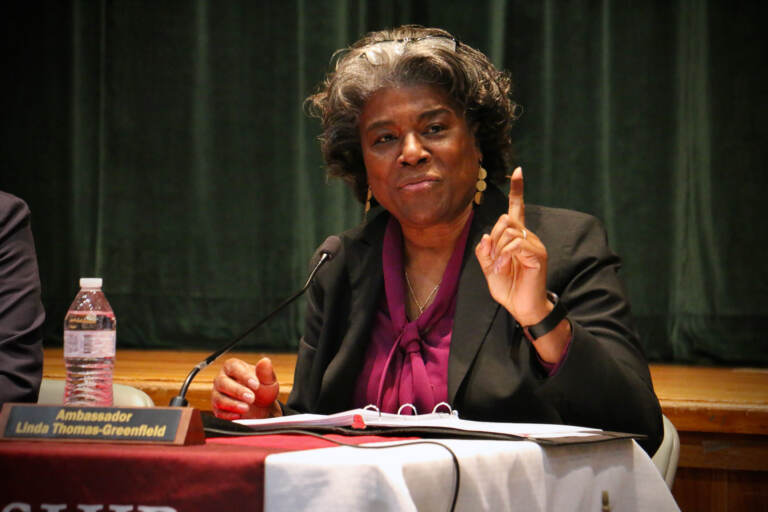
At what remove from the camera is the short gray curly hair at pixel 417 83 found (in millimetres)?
2244

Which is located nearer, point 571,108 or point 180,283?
point 571,108

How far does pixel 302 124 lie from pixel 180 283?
2.92 feet

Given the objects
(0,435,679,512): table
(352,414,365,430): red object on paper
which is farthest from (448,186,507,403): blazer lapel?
(0,435,679,512): table

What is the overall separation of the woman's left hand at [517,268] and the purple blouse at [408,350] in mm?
405

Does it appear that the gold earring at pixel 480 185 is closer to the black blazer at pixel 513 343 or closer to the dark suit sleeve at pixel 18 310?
the black blazer at pixel 513 343

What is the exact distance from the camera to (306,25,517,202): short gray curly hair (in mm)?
2244

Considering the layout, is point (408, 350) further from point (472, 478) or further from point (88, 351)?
point (472, 478)

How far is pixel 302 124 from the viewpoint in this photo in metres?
4.24

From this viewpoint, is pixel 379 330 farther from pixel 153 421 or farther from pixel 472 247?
pixel 153 421

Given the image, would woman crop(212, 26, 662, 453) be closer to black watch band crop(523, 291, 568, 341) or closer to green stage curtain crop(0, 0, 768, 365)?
black watch band crop(523, 291, 568, 341)

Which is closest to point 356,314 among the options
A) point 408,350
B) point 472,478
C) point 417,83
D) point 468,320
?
point 408,350

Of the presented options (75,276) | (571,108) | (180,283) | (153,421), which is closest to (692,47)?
(571,108)

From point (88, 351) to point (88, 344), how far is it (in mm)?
19

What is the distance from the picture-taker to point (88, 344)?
5.25ft
